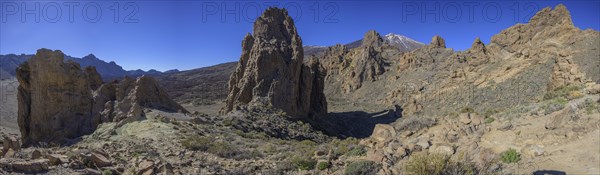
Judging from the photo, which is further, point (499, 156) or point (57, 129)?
point (57, 129)

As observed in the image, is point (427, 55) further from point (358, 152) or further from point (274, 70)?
point (358, 152)

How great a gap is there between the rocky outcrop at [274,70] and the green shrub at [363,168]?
2543 centimetres

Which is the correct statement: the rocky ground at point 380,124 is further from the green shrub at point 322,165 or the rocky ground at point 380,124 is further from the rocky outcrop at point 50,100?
the rocky outcrop at point 50,100

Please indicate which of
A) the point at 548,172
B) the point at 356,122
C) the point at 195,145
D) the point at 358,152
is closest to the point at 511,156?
the point at 548,172

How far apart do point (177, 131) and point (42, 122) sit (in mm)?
9144

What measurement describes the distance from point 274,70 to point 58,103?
19149 mm

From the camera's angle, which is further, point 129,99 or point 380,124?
point 129,99

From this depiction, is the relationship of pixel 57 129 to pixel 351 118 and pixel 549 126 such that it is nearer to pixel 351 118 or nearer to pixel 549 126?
pixel 549 126

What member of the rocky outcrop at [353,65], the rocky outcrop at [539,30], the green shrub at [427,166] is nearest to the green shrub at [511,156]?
the green shrub at [427,166]

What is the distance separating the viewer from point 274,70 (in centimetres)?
3734

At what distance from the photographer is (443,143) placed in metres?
9.72

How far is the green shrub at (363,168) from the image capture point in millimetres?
9105

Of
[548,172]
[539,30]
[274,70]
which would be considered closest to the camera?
[548,172]

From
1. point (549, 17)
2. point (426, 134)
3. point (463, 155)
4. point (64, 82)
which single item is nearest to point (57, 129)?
point (64, 82)
